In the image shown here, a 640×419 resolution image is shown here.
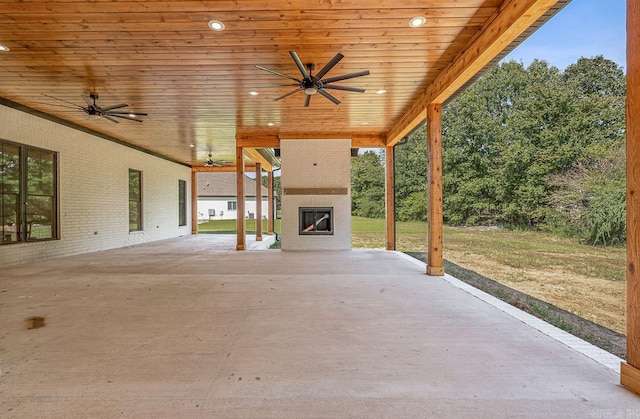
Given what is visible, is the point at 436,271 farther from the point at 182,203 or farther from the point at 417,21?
the point at 182,203

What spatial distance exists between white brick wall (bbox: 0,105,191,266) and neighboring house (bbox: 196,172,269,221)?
45.3 feet

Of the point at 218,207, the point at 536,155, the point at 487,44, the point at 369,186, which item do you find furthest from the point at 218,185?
the point at 487,44

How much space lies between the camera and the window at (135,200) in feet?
29.5

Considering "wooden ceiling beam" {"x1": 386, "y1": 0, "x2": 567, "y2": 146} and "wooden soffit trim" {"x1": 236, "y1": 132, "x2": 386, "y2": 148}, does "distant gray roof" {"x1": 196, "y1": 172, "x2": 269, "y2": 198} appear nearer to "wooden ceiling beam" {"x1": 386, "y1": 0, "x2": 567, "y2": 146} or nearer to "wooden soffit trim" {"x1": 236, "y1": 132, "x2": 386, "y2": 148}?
"wooden soffit trim" {"x1": 236, "y1": 132, "x2": 386, "y2": 148}

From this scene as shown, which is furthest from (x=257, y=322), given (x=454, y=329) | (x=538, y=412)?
(x=538, y=412)

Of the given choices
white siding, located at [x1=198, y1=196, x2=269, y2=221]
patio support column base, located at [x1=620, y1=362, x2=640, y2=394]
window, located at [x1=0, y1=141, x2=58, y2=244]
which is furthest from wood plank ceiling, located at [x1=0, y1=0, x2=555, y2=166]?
white siding, located at [x1=198, y1=196, x2=269, y2=221]

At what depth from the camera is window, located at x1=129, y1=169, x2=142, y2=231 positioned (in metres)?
8.98

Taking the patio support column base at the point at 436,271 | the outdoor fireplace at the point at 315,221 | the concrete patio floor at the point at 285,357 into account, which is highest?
the outdoor fireplace at the point at 315,221

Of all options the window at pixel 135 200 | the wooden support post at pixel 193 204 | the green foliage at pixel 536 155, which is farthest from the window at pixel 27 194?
the green foliage at pixel 536 155

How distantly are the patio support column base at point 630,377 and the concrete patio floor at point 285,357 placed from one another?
0.19 feet

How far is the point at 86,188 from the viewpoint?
Answer: 23.2 feet

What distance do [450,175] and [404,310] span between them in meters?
14.5

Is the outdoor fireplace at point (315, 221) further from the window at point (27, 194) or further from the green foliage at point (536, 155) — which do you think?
the window at point (27, 194)

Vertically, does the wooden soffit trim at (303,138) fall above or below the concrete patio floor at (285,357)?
above
